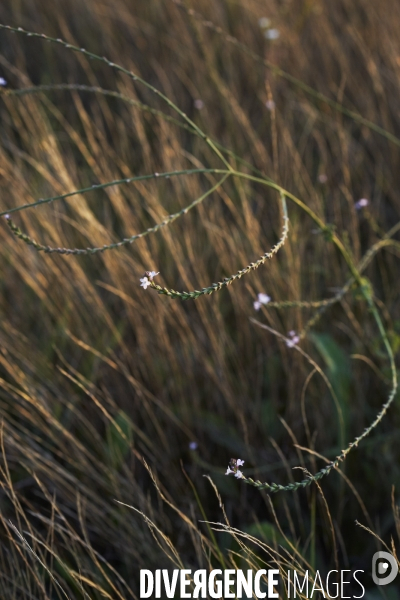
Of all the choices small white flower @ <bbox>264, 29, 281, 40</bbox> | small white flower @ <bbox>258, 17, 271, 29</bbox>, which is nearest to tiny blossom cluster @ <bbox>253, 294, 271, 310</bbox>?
small white flower @ <bbox>264, 29, 281, 40</bbox>

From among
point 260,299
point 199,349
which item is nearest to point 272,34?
point 199,349

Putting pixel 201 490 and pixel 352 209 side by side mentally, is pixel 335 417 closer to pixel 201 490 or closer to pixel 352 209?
pixel 201 490

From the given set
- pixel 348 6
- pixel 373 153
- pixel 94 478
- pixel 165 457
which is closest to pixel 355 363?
pixel 165 457

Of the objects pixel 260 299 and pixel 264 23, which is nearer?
pixel 260 299

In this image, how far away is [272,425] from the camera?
5.22 ft

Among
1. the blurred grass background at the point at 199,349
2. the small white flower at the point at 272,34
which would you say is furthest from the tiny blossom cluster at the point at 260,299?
the small white flower at the point at 272,34

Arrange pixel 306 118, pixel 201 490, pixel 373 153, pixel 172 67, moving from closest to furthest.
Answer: pixel 201 490 → pixel 373 153 → pixel 306 118 → pixel 172 67

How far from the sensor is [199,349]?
63.3 inches

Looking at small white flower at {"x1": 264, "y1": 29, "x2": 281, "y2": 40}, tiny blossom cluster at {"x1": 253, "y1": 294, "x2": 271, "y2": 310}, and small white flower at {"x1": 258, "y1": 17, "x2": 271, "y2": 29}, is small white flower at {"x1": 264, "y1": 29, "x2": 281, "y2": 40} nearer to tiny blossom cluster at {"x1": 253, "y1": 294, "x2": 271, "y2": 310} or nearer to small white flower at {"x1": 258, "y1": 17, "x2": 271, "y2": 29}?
small white flower at {"x1": 258, "y1": 17, "x2": 271, "y2": 29}

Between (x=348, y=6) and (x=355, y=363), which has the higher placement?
(x=348, y=6)

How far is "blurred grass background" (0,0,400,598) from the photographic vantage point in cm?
135

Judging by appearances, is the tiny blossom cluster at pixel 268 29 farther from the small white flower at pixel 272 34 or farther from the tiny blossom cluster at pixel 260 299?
the tiny blossom cluster at pixel 260 299

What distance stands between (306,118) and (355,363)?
1103mm

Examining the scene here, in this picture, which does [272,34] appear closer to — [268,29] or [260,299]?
[268,29]
